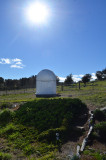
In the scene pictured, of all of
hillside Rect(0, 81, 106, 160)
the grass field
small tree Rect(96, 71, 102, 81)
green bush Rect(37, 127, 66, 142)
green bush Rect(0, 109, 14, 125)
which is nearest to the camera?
hillside Rect(0, 81, 106, 160)

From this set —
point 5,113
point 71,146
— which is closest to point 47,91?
point 5,113

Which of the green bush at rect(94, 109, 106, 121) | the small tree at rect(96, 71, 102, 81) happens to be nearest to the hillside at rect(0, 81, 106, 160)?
the green bush at rect(94, 109, 106, 121)

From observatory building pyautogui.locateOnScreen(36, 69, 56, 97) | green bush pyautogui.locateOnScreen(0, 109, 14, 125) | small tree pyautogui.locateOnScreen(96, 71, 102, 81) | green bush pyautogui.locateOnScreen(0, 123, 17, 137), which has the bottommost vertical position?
green bush pyautogui.locateOnScreen(0, 123, 17, 137)

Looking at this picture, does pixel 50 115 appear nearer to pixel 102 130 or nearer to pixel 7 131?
pixel 7 131

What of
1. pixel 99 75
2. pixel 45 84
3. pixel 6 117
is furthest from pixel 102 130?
pixel 99 75

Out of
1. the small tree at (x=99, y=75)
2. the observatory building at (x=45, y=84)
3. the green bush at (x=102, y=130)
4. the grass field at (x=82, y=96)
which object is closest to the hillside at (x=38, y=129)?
the green bush at (x=102, y=130)

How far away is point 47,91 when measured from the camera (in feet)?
66.3

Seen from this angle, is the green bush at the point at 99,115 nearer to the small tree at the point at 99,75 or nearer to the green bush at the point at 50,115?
the green bush at the point at 50,115

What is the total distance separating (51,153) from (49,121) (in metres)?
2.34

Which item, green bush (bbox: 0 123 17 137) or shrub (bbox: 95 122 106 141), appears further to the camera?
green bush (bbox: 0 123 17 137)

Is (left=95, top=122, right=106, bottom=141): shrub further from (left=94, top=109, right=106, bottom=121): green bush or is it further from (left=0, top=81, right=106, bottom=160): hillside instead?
(left=94, top=109, right=106, bottom=121): green bush

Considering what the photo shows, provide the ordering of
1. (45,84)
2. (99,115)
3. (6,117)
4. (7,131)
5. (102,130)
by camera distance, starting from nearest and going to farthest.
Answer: (102,130), (7,131), (99,115), (6,117), (45,84)

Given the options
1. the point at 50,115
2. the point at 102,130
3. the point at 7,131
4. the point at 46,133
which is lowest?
the point at 7,131

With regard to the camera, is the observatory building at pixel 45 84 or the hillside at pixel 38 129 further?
the observatory building at pixel 45 84
